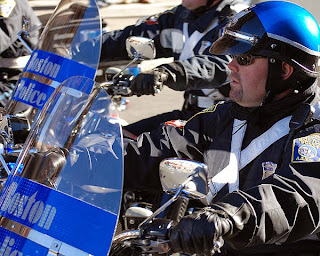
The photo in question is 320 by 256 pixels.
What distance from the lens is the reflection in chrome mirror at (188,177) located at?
6.41 feet

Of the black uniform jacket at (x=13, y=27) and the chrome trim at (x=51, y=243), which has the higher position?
the black uniform jacket at (x=13, y=27)

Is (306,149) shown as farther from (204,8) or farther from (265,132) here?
(204,8)

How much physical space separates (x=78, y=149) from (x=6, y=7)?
3.35 meters

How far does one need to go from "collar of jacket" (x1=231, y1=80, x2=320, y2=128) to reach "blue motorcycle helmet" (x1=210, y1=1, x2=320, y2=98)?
→ 0.22 feet

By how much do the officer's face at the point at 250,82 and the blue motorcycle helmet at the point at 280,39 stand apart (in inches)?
1.5

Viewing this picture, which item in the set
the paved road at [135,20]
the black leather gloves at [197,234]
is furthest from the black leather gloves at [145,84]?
the paved road at [135,20]

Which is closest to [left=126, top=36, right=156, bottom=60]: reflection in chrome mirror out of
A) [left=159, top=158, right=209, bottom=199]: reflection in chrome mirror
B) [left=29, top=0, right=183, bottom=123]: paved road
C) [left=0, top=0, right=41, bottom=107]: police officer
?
[left=159, top=158, right=209, bottom=199]: reflection in chrome mirror

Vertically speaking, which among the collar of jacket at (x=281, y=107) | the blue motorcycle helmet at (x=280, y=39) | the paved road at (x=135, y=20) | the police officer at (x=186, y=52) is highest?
the paved road at (x=135, y=20)

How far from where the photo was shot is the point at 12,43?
5.44 metres

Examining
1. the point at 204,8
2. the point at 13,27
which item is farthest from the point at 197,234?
the point at 13,27

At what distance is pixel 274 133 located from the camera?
8.73 feet

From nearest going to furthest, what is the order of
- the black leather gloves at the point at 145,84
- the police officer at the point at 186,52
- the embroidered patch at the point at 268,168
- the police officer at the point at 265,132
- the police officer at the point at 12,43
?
the police officer at the point at 265,132
the embroidered patch at the point at 268,168
the black leather gloves at the point at 145,84
the police officer at the point at 186,52
the police officer at the point at 12,43

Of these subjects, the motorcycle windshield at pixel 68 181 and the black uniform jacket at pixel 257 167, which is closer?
the motorcycle windshield at pixel 68 181

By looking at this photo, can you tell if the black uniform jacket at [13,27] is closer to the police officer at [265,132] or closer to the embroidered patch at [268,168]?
the police officer at [265,132]
